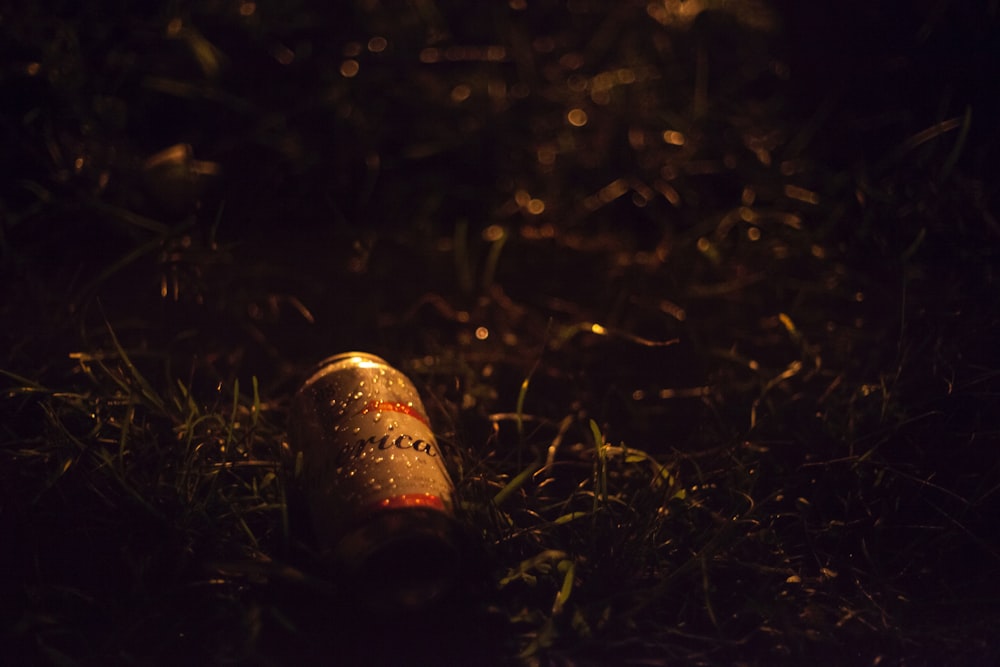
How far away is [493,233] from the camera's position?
259 cm

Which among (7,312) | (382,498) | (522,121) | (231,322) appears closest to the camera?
(382,498)

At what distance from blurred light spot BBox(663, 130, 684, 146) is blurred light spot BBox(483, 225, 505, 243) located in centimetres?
51

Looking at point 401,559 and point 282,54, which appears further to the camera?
point 282,54

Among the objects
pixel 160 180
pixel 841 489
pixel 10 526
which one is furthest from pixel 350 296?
pixel 841 489

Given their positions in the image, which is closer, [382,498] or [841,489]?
[382,498]

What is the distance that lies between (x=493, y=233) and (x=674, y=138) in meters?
0.56

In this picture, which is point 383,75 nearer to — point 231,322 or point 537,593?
point 231,322

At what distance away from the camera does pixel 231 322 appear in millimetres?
2230

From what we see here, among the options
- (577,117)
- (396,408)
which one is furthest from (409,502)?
(577,117)

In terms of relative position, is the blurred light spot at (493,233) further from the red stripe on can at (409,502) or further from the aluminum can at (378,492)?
the red stripe on can at (409,502)

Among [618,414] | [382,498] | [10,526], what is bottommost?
[618,414]

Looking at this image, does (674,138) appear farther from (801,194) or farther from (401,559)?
(401,559)

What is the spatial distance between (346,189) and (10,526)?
1.24 meters

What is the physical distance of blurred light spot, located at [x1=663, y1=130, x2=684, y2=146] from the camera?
2.71 m
